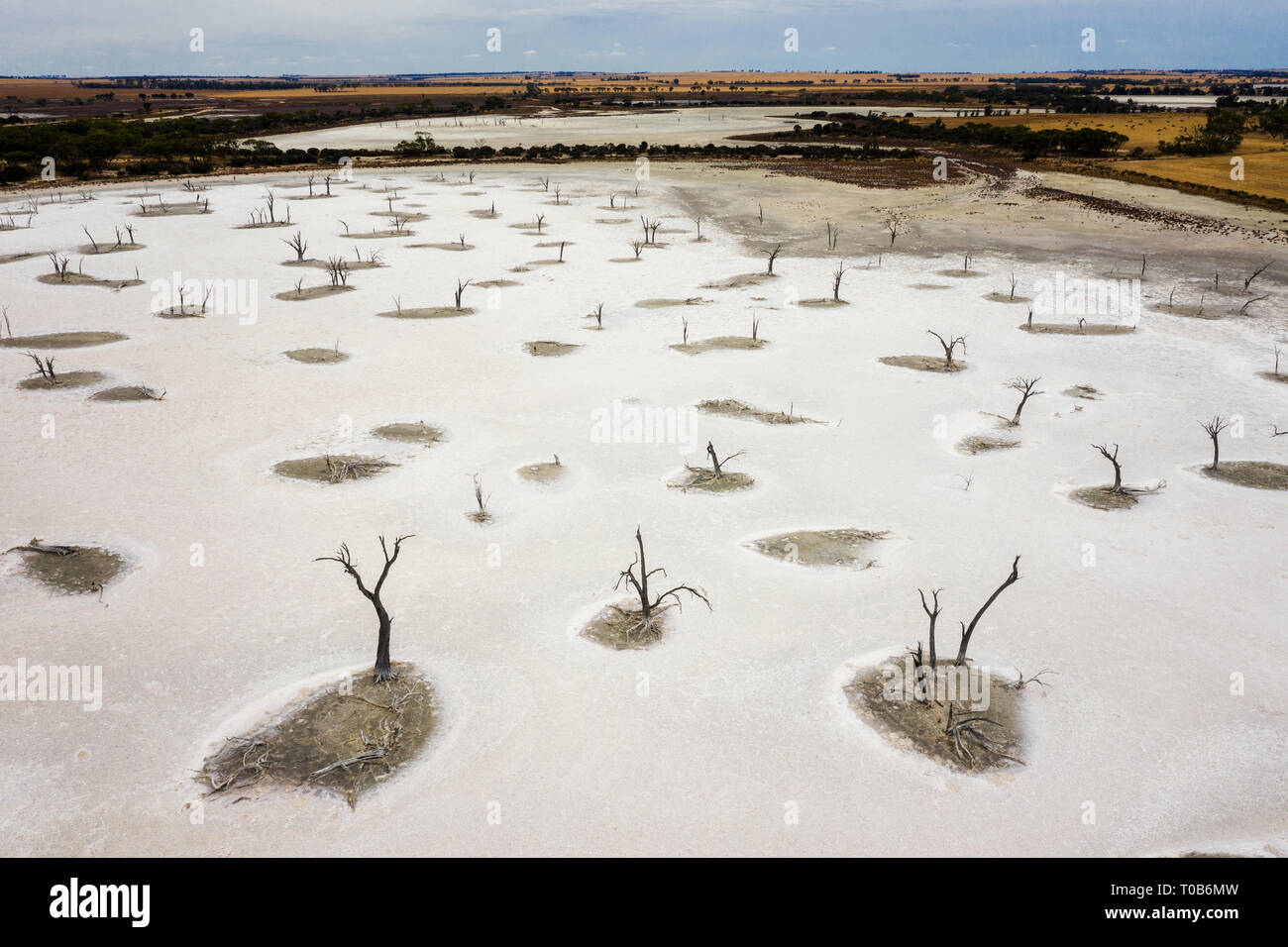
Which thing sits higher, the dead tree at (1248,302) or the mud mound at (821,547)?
the dead tree at (1248,302)

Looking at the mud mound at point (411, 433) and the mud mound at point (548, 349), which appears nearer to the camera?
the mud mound at point (411, 433)

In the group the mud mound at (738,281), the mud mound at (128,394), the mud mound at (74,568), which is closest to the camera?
the mud mound at (74,568)

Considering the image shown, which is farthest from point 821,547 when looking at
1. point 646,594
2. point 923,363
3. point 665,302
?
point 665,302

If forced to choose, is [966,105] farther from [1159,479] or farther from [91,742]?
[91,742]

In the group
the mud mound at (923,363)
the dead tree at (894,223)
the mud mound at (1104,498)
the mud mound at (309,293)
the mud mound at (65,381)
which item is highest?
the dead tree at (894,223)

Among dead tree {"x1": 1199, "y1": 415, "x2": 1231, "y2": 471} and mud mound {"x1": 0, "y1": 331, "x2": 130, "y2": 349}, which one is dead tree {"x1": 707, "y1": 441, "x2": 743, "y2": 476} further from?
mud mound {"x1": 0, "y1": 331, "x2": 130, "y2": 349}

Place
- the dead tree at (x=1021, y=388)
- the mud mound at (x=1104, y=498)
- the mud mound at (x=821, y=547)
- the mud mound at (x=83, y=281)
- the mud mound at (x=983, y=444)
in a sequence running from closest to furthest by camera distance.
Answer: the mud mound at (x=821, y=547) < the mud mound at (x=1104, y=498) < the mud mound at (x=983, y=444) < the dead tree at (x=1021, y=388) < the mud mound at (x=83, y=281)

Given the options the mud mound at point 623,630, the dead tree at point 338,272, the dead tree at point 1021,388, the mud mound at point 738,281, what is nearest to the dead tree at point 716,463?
the mud mound at point 623,630

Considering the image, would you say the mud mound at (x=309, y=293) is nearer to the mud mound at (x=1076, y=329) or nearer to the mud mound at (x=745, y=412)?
the mud mound at (x=745, y=412)

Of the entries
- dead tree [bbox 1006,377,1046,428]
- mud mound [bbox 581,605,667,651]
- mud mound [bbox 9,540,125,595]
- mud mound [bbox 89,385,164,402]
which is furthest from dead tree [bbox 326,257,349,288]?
dead tree [bbox 1006,377,1046,428]
